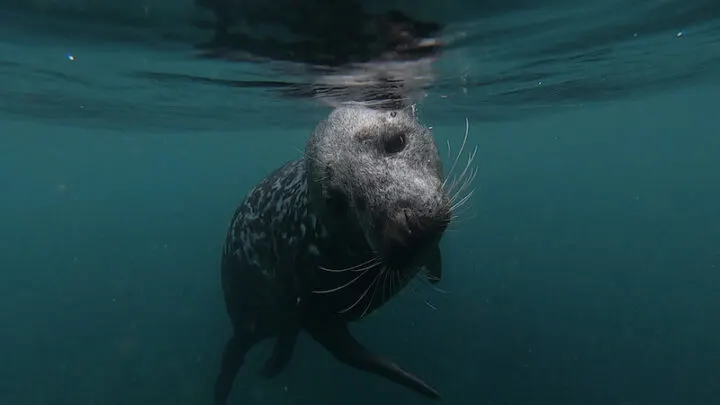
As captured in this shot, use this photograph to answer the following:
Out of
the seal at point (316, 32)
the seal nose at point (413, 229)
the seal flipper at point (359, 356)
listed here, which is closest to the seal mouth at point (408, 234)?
the seal nose at point (413, 229)

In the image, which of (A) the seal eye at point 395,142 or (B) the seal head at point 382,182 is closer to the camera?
(B) the seal head at point 382,182

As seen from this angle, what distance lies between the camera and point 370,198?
404 cm

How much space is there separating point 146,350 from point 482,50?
40.0 feet

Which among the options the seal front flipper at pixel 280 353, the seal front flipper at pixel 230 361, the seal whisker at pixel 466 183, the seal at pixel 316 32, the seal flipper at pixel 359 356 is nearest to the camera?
the seal whisker at pixel 466 183

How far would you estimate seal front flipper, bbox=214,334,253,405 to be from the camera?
927 centimetres

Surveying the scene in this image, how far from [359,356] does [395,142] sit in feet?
10.3

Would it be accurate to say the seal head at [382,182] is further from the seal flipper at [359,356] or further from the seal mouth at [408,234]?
the seal flipper at [359,356]

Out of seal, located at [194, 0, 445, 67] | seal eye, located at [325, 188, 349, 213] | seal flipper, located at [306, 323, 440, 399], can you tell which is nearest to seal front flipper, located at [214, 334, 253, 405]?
seal flipper, located at [306, 323, 440, 399]

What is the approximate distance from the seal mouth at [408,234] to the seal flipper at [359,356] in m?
3.18

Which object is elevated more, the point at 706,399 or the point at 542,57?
the point at 542,57

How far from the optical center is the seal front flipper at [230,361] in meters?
9.27

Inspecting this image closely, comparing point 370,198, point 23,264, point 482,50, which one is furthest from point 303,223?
point 23,264

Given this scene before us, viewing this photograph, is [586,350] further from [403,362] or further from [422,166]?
[422,166]

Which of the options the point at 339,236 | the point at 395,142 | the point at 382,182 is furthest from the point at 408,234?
the point at 339,236
